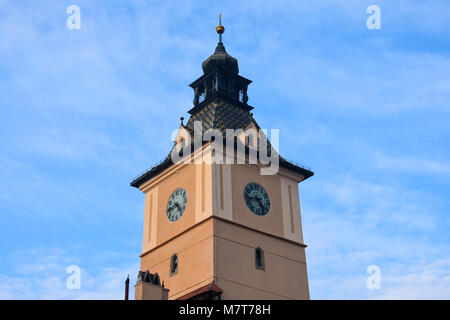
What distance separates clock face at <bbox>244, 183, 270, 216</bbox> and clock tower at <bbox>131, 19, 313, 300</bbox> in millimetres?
63

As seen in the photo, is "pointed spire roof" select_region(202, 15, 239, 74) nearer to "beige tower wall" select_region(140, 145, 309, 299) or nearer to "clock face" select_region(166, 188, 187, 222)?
"beige tower wall" select_region(140, 145, 309, 299)

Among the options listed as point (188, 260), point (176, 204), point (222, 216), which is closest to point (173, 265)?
point (188, 260)

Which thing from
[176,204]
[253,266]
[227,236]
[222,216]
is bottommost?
[253,266]

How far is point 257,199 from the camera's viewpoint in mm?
42406

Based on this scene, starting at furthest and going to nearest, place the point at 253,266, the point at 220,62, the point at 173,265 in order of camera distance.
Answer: the point at 220,62 → the point at 173,265 → the point at 253,266

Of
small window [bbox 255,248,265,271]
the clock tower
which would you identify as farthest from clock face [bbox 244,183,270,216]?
small window [bbox 255,248,265,271]

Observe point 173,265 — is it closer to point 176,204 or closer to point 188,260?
point 188,260

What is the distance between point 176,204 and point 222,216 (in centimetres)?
397

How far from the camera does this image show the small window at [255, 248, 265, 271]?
4019 centimetres

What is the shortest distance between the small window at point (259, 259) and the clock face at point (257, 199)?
7.56ft
